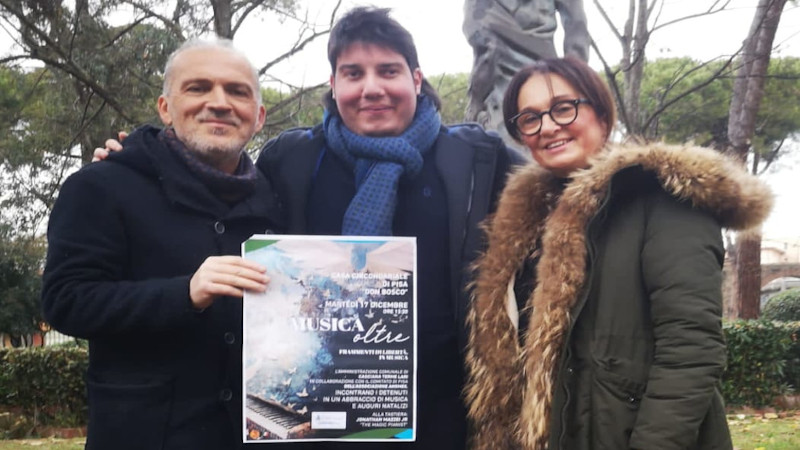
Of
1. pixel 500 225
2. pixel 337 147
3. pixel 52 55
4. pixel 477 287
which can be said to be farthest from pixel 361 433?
pixel 52 55

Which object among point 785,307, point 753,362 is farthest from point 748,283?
point 753,362

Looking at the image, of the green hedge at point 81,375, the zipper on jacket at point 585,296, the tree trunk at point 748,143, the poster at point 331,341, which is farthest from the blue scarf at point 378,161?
the tree trunk at point 748,143

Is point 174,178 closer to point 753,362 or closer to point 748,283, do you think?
point 753,362

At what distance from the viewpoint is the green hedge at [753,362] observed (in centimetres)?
902

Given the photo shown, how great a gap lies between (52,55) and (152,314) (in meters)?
9.57

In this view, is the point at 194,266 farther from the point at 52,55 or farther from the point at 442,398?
the point at 52,55

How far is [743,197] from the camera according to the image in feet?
A: 7.07

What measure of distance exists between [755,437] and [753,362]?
6.98 ft

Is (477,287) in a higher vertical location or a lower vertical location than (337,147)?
lower

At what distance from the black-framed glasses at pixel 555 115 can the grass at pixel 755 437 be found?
5313 millimetres

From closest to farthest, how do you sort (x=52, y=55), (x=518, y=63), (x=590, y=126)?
(x=590, y=126) → (x=518, y=63) → (x=52, y=55)

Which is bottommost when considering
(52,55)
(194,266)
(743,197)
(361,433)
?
(361,433)

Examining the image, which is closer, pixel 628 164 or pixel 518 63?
pixel 628 164

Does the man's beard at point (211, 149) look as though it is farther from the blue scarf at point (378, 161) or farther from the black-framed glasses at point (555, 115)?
the black-framed glasses at point (555, 115)
